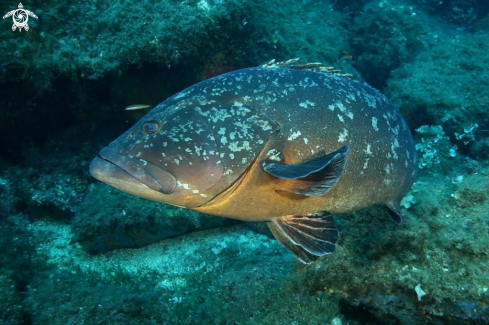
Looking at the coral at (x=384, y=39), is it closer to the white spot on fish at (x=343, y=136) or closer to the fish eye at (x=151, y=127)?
the white spot on fish at (x=343, y=136)

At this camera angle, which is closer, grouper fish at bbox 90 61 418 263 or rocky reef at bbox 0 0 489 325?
grouper fish at bbox 90 61 418 263

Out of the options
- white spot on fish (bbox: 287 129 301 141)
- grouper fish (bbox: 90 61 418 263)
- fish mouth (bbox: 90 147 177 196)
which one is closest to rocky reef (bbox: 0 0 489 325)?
grouper fish (bbox: 90 61 418 263)

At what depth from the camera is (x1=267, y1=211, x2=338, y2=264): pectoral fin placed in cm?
305

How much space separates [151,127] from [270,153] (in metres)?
1.23

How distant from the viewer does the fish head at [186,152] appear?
2723 millimetres

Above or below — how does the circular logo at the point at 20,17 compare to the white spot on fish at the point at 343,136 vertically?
above

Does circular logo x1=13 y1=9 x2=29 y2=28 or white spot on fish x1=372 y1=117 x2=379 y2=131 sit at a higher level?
circular logo x1=13 y1=9 x2=29 y2=28

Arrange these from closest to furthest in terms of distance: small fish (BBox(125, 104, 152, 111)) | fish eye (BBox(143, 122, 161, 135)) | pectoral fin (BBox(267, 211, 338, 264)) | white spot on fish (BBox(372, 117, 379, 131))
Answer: fish eye (BBox(143, 122, 161, 135)), pectoral fin (BBox(267, 211, 338, 264)), white spot on fish (BBox(372, 117, 379, 131)), small fish (BBox(125, 104, 152, 111))

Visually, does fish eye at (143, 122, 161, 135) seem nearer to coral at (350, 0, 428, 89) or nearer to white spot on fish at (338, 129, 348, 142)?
white spot on fish at (338, 129, 348, 142)

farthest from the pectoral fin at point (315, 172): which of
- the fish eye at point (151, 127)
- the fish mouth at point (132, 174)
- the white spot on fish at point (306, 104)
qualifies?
the fish eye at point (151, 127)

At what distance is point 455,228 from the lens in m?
3.40

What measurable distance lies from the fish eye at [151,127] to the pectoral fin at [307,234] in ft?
5.21

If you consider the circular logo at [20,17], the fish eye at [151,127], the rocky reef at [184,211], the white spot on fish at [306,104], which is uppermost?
the circular logo at [20,17]

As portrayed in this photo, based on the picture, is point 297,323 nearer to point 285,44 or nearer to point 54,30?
point 54,30
